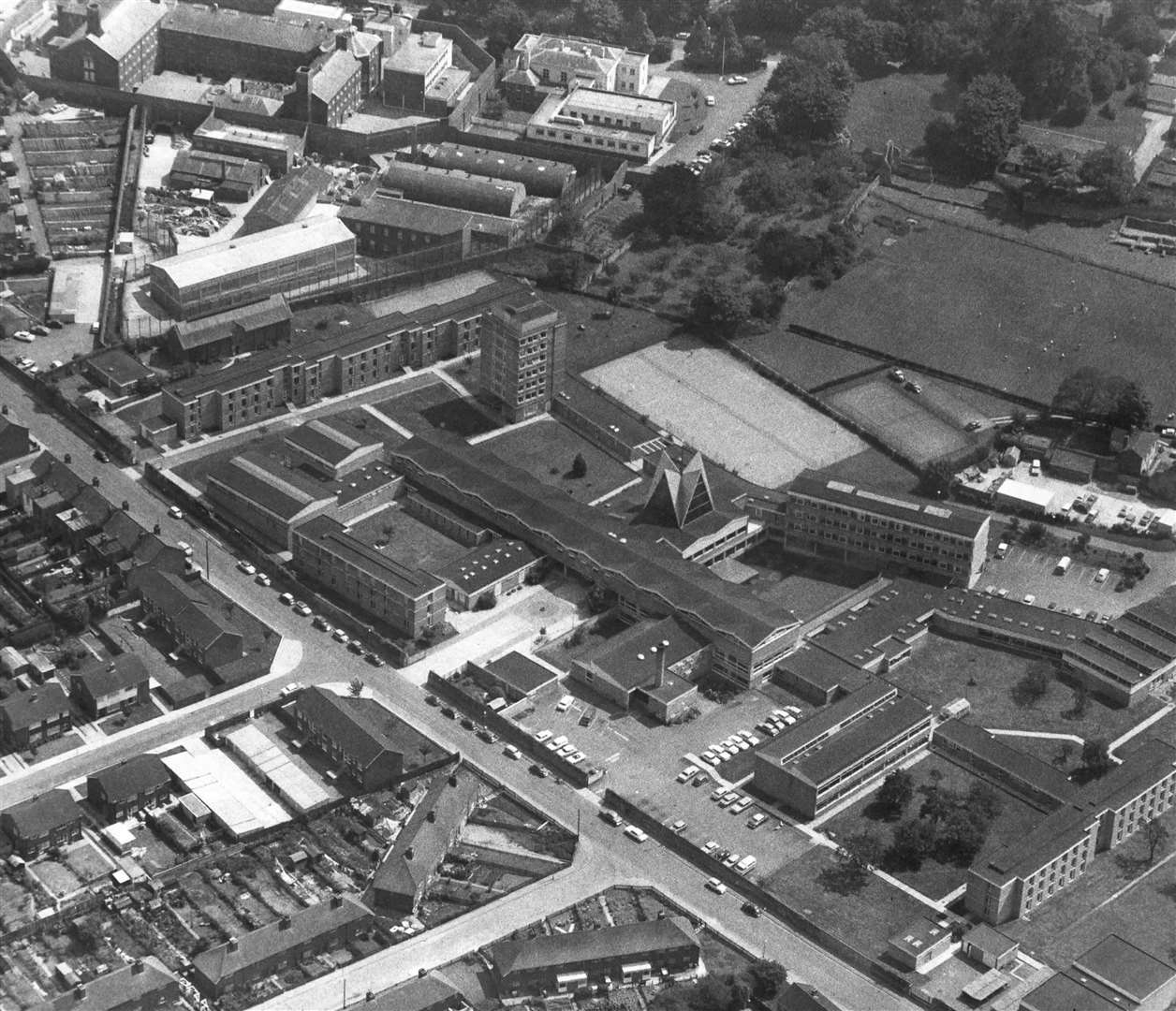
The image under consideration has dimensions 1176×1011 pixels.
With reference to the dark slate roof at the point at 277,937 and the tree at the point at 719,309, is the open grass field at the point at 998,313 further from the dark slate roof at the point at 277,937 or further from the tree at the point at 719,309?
the dark slate roof at the point at 277,937

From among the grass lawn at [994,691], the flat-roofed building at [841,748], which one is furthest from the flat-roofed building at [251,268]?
the flat-roofed building at [841,748]

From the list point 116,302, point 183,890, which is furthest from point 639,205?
point 183,890

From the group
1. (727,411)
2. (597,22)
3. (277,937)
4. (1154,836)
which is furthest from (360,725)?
(597,22)

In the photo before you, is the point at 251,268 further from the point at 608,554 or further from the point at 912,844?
the point at 912,844

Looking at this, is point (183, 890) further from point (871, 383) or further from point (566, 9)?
point (566, 9)

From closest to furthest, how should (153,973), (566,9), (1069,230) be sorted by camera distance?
1. (153,973)
2. (1069,230)
3. (566,9)
